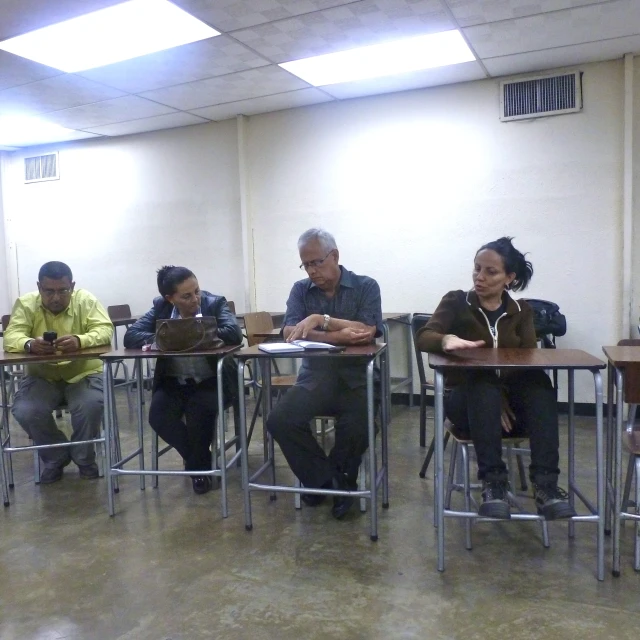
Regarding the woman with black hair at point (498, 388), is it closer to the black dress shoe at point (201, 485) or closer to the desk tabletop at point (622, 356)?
the desk tabletop at point (622, 356)

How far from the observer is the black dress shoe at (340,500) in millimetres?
2555

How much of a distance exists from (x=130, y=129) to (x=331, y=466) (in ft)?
14.5

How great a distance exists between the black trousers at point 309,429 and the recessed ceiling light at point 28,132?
4239mm

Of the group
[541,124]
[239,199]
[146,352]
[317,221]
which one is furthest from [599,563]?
[239,199]

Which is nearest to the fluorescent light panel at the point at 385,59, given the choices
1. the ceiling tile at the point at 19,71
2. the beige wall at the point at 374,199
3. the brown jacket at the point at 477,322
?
the beige wall at the point at 374,199

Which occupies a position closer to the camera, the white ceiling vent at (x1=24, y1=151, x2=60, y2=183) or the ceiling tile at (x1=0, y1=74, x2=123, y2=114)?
the ceiling tile at (x1=0, y1=74, x2=123, y2=114)

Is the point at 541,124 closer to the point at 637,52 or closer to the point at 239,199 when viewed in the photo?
the point at 637,52

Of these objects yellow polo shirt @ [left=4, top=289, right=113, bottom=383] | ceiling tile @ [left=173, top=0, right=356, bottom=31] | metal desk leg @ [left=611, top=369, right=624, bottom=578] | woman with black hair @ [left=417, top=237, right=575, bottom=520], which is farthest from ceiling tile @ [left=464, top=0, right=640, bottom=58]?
yellow polo shirt @ [left=4, top=289, right=113, bottom=383]

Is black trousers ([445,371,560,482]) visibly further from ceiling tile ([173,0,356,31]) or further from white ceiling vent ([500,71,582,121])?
white ceiling vent ([500,71,582,121])

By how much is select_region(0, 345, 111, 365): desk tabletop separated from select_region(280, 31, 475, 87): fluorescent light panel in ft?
7.99

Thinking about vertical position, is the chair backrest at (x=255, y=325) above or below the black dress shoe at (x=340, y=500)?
above

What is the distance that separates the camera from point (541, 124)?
4328 millimetres

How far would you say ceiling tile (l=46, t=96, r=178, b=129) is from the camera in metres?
4.82

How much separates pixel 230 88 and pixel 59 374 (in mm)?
2584
